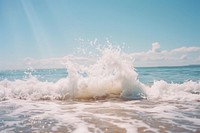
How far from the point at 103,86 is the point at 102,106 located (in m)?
4.71

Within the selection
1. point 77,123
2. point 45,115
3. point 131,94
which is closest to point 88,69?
point 131,94

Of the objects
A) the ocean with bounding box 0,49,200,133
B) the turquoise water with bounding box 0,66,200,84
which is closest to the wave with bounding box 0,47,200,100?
the ocean with bounding box 0,49,200,133

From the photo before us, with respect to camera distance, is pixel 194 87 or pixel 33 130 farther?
pixel 194 87

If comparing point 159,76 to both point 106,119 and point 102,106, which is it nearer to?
point 102,106

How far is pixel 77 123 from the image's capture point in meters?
7.97

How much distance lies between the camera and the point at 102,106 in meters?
11.2

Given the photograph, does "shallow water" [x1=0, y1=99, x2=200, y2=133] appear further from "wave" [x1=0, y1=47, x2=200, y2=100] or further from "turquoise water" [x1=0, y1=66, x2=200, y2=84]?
"turquoise water" [x1=0, y1=66, x2=200, y2=84]

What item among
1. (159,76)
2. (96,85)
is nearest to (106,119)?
(96,85)

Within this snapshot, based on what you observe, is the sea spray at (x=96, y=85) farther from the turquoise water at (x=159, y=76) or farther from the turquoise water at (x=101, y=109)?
the turquoise water at (x=159, y=76)

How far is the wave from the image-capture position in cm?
1495

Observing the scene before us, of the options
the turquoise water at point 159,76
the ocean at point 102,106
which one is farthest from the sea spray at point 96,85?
the turquoise water at point 159,76

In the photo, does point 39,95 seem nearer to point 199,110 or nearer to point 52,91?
point 52,91

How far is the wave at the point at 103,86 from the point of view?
49.0 feet

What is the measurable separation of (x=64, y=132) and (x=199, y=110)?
525 centimetres
